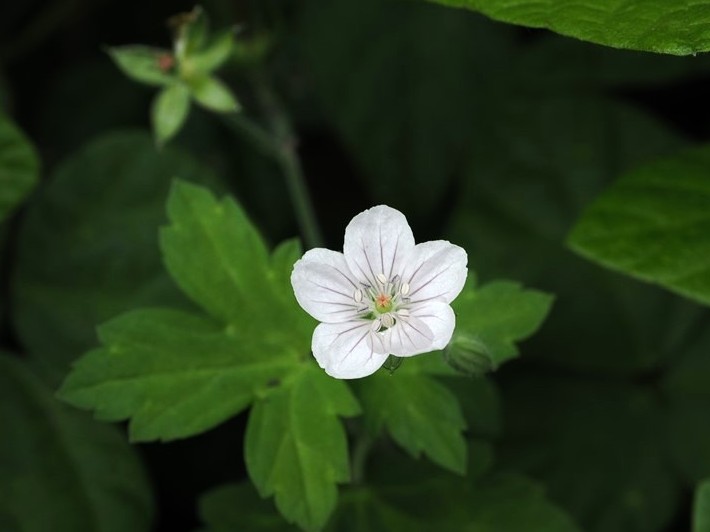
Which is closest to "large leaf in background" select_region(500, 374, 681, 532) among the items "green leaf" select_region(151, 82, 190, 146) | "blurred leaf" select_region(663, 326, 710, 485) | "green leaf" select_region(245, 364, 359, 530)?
"blurred leaf" select_region(663, 326, 710, 485)

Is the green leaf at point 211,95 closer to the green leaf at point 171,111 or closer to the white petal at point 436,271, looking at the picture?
the green leaf at point 171,111

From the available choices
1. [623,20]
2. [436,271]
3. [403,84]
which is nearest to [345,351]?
[436,271]

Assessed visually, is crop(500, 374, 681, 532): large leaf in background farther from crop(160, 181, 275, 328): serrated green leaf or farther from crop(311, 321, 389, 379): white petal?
crop(311, 321, 389, 379): white petal

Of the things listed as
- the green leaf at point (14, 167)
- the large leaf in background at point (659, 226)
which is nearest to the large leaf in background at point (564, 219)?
the large leaf in background at point (659, 226)

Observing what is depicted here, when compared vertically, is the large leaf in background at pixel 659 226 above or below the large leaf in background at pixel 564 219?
above

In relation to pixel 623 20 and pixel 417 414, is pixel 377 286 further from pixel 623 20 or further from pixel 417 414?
pixel 623 20

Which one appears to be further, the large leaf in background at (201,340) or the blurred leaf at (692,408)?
the blurred leaf at (692,408)

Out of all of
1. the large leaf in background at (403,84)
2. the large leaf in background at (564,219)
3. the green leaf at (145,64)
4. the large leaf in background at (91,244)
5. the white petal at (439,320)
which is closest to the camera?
the white petal at (439,320)
